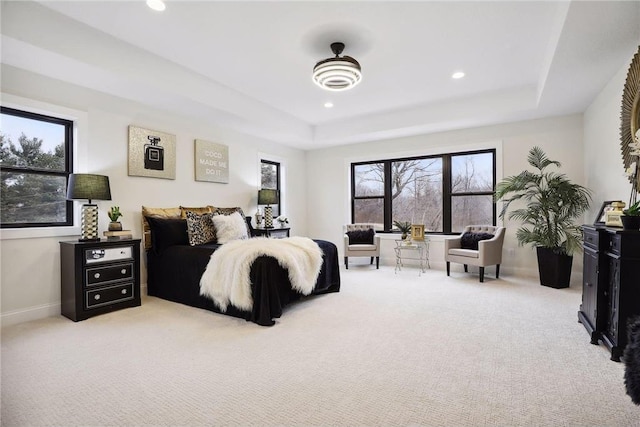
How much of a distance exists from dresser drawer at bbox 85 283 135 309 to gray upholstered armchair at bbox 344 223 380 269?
135 inches

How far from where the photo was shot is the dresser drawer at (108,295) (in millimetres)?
3160

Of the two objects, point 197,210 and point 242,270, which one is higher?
point 197,210

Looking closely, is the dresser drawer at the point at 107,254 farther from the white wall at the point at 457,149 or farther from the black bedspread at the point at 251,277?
the white wall at the point at 457,149

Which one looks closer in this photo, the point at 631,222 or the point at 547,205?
the point at 631,222

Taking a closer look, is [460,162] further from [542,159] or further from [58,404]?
[58,404]

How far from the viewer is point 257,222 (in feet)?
18.7

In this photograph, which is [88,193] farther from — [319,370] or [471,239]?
[471,239]

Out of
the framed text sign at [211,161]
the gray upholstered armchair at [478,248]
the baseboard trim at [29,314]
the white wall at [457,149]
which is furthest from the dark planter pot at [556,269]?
the baseboard trim at [29,314]

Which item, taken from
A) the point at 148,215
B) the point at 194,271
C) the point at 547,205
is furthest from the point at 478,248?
the point at 148,215

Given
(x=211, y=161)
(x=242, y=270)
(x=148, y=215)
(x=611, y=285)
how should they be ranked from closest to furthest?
(x=611, y=285)
(x=242, y=270)
(x=148, y=215)
(x=211, y=161)

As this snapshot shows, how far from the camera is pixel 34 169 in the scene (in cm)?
325

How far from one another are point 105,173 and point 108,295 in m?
1.45

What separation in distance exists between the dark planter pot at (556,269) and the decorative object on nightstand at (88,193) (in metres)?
5.49

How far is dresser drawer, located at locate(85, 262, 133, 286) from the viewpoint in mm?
3160
